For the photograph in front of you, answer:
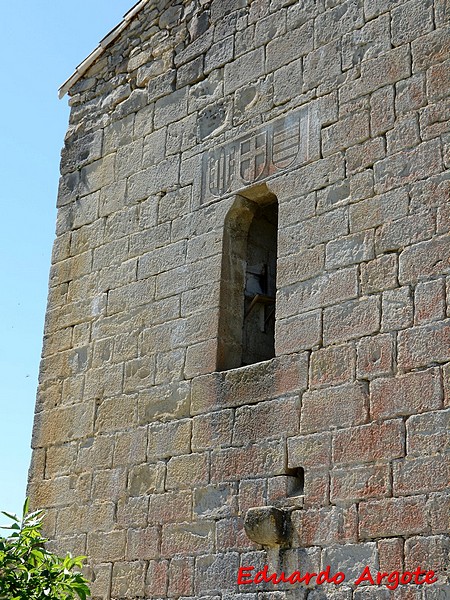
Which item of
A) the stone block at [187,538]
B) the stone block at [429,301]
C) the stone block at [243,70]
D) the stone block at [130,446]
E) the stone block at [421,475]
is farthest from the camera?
the stone block at [243,70]

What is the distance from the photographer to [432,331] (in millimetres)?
4949

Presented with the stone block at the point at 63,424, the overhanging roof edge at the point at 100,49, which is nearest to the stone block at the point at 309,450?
the stone block at the point at 63,424

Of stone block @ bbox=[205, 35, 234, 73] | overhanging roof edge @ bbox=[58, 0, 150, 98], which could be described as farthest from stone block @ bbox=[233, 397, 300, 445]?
overhanging roof edge @ bbox=[58, 0, 150, 98]

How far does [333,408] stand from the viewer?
5.26 metres

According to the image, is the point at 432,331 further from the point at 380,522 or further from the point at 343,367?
the point at 380,522

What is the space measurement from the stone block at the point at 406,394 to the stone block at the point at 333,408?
0.08 metres

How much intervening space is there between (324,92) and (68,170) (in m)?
2.55

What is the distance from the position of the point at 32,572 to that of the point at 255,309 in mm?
1951

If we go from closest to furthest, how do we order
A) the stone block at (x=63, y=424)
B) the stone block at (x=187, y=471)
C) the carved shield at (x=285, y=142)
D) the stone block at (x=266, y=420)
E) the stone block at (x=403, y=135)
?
the stone block at (x=403, y=135) → the stone block at (x=266, y=420) → the stone block at (x=187, y=471) → the carved shield at (x=285, y=142) → the stone block at (x=63, y=424)

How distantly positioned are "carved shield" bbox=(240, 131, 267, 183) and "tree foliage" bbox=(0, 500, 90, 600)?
2.33 m

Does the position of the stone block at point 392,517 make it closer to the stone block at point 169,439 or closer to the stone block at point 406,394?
the stone block at point 406,394

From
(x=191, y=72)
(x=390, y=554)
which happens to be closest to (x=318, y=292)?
(x=390, y=554)

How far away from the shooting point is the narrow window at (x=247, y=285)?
6.16m

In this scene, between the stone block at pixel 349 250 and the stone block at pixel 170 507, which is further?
the stone block at pixel 170 507
